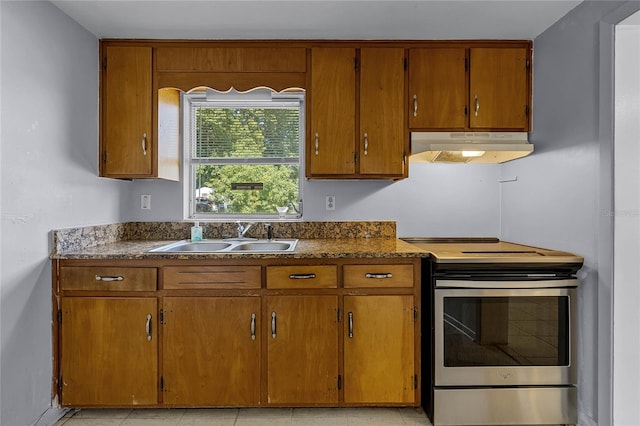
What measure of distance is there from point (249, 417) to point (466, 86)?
234cm

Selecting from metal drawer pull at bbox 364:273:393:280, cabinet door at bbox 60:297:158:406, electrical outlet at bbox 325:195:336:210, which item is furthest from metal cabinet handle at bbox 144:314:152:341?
electrical outlet at bbox 325:195:336:210

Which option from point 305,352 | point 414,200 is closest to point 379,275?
point 305,352

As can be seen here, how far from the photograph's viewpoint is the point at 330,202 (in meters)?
2.87

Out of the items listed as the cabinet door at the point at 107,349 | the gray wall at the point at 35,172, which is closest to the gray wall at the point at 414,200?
the gray wall at the point at 35,172

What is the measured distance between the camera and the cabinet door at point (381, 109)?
252 centimetres

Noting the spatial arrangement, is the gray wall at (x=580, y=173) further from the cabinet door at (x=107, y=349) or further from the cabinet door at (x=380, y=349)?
the cabinet door at (x=107, y=349)

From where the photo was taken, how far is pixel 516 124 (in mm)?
2533

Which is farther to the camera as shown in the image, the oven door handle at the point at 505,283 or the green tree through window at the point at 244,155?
the green tree through window at the point at 244,155

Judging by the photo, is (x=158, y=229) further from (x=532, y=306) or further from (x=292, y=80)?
(x=532, y=306)

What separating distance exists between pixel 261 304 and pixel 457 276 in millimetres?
1038

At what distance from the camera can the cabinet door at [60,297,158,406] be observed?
213cm

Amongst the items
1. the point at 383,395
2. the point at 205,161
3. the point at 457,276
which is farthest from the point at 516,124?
the point at 205,161

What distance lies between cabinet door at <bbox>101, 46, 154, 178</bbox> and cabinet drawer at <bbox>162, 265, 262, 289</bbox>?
30.4 inches

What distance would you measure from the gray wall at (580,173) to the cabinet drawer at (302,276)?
1287 mm
